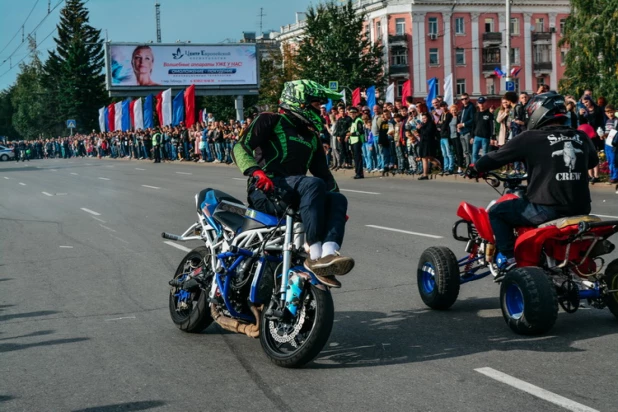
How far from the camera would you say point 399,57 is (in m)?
94.9

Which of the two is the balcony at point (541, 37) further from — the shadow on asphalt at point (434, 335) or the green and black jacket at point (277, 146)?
the green and black jacket at point (277, 146)

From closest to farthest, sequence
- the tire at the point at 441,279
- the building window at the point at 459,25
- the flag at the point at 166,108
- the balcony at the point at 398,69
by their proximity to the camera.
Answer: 1. the tire at the point at 441,279
2. the flag at the point at 166,108
3. the building window at the point at 459,25
4. the balcony at the point at 398,69

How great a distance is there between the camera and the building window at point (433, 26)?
93562 millimetres

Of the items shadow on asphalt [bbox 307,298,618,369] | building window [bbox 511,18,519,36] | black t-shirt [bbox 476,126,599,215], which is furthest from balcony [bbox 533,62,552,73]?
black t-shirt [bbox 476,126,599,215]

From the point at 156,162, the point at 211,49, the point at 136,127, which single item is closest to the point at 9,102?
the point at 211,49

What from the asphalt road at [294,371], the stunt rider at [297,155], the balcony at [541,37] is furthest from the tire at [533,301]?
the balcony at [541,37]

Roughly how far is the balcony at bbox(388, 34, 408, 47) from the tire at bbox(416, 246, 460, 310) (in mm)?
87783

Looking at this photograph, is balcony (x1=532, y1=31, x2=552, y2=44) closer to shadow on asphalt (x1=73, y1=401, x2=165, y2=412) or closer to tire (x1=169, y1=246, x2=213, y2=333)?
tire (x1=169, y1=246, x2=213, y2=333)

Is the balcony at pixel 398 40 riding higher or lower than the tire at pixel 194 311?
higher

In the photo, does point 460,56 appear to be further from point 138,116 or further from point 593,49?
point 593,49

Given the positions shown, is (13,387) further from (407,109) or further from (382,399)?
(407,109)

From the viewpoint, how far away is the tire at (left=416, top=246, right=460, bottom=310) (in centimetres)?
740

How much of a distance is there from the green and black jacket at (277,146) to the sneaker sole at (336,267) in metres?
0.87

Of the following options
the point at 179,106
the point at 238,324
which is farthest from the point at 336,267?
the point at 179,106
